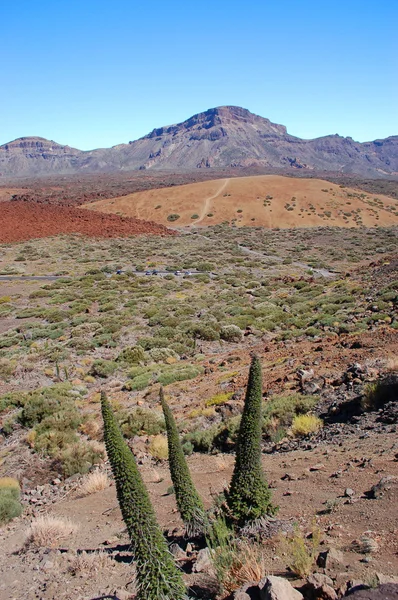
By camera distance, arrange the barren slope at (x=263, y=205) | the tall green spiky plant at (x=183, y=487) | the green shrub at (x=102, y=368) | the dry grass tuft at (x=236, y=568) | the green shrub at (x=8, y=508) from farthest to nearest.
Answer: the barren slope at (x=263, y=205)
the green shrub at (x=102, y=368)
the green shrub at (x=8, y=508)
the tall green spiky plant at (x=183, y=487)
the dry grass tuft at (x=236, y=568)

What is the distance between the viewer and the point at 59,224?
2304 inches

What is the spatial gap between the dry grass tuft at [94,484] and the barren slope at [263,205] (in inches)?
2354

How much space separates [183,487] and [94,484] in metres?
3.74

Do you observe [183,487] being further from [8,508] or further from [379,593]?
[8,508]

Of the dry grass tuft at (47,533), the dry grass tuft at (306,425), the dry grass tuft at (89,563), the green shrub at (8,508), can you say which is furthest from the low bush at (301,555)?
the green shrub at (8,508)

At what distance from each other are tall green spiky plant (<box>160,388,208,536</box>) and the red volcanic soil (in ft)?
173

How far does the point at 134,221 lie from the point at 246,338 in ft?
158

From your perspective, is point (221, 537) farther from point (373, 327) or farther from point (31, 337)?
point (31, 337)

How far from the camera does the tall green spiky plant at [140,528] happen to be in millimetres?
4180

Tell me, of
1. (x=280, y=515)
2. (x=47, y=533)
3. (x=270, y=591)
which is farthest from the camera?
(x=47, y=533)

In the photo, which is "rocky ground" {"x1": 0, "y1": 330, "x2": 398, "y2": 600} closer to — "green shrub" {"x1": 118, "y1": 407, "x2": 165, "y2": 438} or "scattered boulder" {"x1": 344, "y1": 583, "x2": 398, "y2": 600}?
"scattered boulder" {"x1": 344, "y1": 583, "x2": 398, "y2": 600}

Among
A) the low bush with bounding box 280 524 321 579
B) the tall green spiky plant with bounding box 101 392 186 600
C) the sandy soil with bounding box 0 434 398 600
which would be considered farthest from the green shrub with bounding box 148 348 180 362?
the tall green spiky plant with bounding box 101 392 186 600

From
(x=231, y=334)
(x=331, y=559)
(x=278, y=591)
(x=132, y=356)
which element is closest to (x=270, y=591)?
(x=278, y=591)

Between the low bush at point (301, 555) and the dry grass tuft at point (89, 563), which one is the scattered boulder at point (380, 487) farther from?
the dry grass tuft at point (89, 563)
